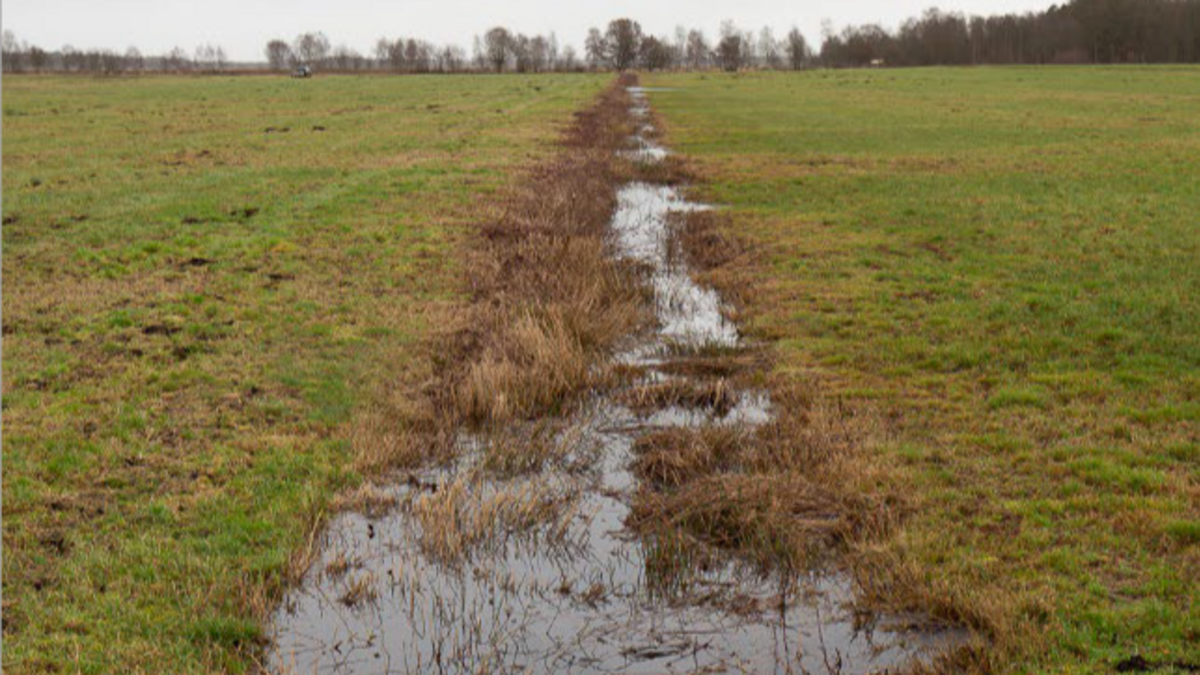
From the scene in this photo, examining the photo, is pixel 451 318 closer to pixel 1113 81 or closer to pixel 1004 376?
pixel 1004 376

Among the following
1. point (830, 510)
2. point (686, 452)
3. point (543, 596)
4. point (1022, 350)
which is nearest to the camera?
point (543, 596)

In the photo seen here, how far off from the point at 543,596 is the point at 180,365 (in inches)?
240

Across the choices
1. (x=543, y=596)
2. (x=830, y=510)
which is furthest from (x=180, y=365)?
(x=830, y=510)

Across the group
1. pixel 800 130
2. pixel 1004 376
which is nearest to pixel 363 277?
→ pixel 1004 376

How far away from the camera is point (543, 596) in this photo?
655cm

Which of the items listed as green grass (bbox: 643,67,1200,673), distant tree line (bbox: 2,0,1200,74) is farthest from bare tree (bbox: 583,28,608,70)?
green grass (bbox: 643,67,1200,673)

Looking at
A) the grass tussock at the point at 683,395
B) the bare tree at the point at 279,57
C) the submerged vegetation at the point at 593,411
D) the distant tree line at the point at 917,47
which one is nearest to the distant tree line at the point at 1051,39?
the distant tree line at the point at 917,47

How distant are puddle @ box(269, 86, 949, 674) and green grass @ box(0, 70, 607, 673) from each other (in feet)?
1.78

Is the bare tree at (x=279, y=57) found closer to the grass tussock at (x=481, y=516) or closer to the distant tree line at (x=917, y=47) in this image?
the distant tree line at (x=917, y=47)

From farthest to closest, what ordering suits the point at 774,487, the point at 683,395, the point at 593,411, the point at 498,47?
1. the point at 498,47
2. the point at 683,395
3. the point at 593,411
4. the point at 774,487

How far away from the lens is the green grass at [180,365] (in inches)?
230

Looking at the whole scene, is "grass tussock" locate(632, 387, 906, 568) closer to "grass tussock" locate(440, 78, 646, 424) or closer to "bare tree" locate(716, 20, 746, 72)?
"grass tussock" locate(440, 78, 646, 424)

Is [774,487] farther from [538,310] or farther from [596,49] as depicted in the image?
[596,49]

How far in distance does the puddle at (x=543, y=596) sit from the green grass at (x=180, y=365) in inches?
21.4
